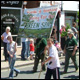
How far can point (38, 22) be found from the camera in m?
9.87

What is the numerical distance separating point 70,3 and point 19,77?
39.0 feet

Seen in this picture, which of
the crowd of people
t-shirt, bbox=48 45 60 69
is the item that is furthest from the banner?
t-shirt, bbox=48 45 60 69

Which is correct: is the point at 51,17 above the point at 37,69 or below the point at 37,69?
above

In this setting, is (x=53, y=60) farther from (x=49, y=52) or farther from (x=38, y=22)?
(x=38, y=22)

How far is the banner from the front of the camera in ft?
30.9

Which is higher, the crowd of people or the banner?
the banner

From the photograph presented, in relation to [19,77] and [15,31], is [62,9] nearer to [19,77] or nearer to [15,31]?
[15,31]

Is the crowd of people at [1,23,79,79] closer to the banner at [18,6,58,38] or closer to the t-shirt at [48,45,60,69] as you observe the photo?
the t-shirt at [48,45,60,69]

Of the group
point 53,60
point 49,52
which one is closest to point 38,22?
point 49,52

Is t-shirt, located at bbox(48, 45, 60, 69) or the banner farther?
the banner

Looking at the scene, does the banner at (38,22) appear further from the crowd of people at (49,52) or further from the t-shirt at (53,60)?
the t-shirt at (53,60)

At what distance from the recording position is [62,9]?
19078mm

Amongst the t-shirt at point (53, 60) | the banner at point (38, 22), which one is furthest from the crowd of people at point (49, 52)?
the banner at point (38, 22)

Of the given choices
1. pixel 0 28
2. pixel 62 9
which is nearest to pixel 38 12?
pixel 0 28
